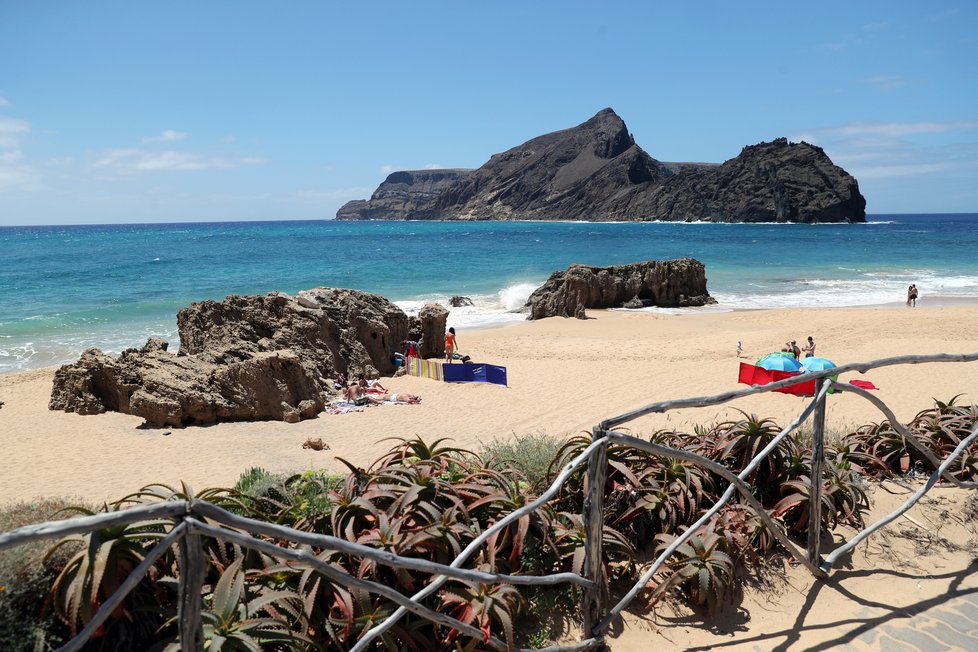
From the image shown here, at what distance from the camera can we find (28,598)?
2.51m

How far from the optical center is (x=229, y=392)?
11.3 meters

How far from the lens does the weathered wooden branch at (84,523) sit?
1.63 meters

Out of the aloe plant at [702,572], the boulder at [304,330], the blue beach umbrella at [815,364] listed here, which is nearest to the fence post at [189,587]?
the aloe plant at [702,572]

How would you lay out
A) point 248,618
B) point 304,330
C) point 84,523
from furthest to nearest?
point 304,330 → point 248,618 → point 84,523

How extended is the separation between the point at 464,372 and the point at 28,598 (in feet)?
39.1

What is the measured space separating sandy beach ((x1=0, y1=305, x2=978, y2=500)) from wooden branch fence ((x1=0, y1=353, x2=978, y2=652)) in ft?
8.76

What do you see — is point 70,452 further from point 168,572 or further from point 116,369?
point 168,572

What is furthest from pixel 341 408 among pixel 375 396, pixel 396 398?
pixel 396 398

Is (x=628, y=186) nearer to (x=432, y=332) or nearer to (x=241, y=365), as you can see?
(x=432, y=332)

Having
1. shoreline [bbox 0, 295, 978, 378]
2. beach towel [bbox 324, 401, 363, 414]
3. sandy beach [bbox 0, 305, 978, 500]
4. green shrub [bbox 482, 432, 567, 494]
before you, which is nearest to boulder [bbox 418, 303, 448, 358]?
sandy beach [bbox 0, 305, 978, 500]

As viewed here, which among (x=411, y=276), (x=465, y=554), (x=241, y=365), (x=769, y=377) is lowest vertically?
(x=769, y=377)

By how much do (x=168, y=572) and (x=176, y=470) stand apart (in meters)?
6.68

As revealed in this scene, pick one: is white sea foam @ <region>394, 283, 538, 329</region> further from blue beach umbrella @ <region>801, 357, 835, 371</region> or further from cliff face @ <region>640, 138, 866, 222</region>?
cliff face @ <region>640, 138, 866, 222</region>

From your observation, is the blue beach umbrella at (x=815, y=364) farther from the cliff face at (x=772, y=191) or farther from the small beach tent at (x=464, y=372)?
the cliff face at (x=772, y=191)
